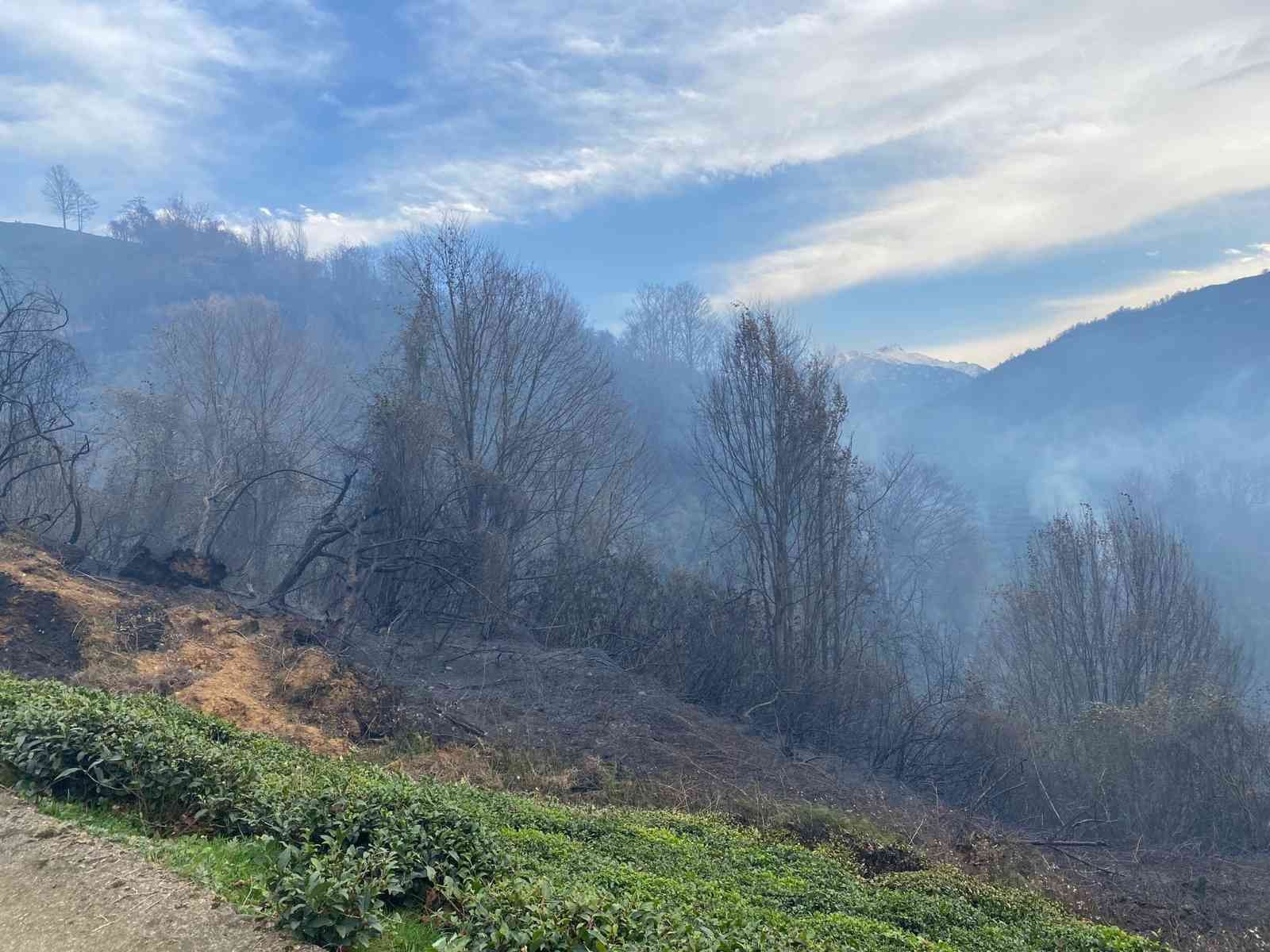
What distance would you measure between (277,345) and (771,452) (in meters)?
30.7

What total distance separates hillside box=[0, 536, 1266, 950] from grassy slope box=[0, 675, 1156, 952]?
0.12 ft

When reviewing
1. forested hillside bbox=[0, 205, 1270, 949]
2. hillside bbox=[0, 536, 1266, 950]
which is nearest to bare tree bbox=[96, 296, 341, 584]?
forested hillside bbox=[0, 205, 1270, 949]

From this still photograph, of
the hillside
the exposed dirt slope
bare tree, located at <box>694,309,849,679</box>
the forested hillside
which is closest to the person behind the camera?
the hillside

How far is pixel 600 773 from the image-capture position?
10500 mm

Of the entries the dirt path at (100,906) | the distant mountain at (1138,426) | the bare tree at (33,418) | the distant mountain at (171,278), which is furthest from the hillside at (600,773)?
the distant mountain at (171,278)

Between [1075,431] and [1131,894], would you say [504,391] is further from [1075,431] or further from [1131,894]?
[1075,431]

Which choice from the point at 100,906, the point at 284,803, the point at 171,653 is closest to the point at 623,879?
the point at 284,803

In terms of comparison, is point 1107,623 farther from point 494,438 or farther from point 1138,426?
point 1138,426

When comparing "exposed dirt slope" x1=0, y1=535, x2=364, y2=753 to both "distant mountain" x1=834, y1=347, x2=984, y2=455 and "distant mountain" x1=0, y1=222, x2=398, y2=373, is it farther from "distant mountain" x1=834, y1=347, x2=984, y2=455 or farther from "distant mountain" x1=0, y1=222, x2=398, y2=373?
"distant mountain" x1=834, y1=347, x2=984, y2=455

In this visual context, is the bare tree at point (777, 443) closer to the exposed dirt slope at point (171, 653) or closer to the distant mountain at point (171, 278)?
the exposed dirt slope at point (171, 653)

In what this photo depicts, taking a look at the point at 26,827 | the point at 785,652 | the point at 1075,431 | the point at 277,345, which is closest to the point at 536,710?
the point at 785,652

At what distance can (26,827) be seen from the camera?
470 centimetres

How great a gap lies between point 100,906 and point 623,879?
2827 millimetres

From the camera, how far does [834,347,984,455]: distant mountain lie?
104 meters
